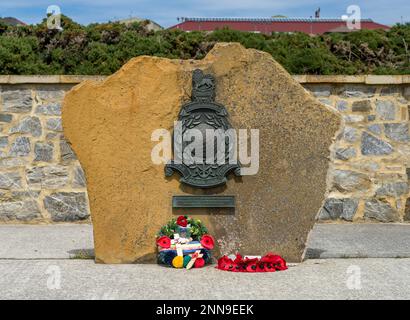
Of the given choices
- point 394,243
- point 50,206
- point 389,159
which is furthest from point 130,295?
point 389,159

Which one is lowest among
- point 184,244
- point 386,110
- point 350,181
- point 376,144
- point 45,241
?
point 45,241

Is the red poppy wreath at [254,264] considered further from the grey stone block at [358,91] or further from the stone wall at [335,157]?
the grey stone block at [358,91]

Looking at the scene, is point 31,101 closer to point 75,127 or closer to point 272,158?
point 75,127

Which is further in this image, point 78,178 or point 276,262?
point 78,178

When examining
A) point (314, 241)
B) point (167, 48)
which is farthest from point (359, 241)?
point (167, 48)

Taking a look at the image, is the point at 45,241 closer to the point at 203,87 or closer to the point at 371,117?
the point at 203,87

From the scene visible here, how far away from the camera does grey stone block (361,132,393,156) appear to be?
9.19 m

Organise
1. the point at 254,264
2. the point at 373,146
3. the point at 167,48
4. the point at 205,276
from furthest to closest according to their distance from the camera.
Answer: the point at 167,48 < the point at 373,146 < the point at 254,264 < the point at 205,276

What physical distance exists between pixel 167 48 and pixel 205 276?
574 cm

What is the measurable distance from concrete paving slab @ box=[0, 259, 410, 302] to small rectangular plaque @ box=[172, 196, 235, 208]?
59cm

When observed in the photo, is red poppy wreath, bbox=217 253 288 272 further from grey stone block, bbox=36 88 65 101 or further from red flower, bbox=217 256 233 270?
grey stone block, bbox=36 88 65 101

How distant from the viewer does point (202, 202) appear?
653cm

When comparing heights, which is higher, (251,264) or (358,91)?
(358,91)
